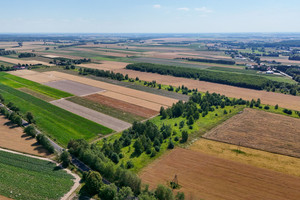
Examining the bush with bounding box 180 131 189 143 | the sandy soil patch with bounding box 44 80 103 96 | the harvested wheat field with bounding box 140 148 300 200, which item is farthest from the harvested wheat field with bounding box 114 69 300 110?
the harvested wheat field with bounding box 140 148 300 200

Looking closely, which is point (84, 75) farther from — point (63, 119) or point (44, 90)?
point (63, 119)

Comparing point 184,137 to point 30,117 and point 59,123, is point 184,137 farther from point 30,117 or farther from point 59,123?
point 30,117

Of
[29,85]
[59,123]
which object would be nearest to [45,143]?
[59,123]

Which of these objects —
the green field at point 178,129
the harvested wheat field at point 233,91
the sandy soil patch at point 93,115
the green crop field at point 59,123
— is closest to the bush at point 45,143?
the green crop field at point 59,123

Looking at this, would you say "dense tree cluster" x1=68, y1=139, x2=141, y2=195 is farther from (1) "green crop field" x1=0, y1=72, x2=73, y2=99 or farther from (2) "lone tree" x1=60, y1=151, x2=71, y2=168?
(1) "green crop field" x1=0, y1=72, x2=73, y2=99

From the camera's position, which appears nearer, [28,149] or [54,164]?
[54,164]

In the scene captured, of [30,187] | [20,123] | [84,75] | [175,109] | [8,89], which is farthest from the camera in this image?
[84,75]

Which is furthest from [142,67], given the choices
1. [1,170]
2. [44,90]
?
[1,170]
